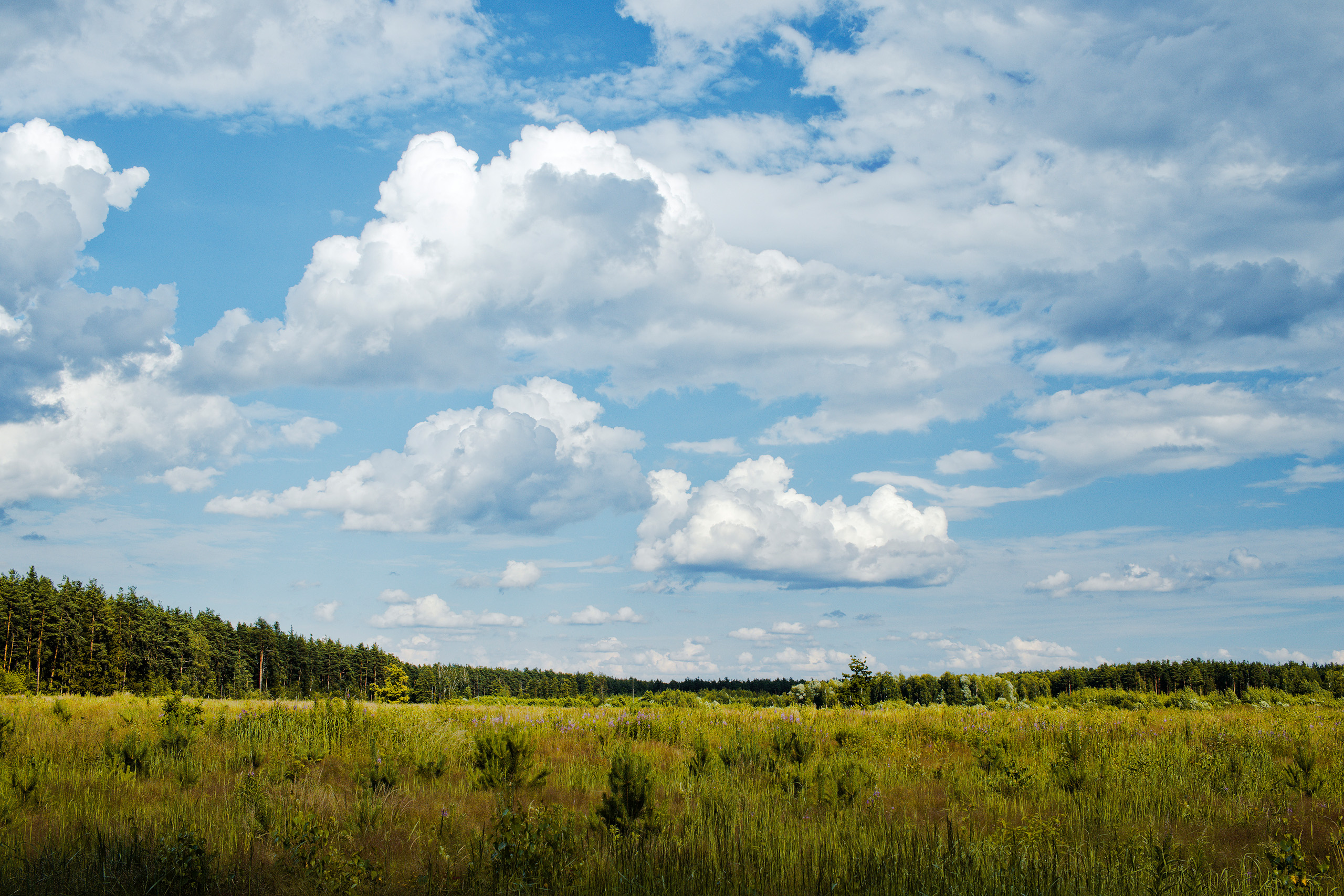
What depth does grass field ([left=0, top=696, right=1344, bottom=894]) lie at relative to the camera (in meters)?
5.29

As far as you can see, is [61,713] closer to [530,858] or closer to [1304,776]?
[530,858]

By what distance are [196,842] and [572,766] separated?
567 cm

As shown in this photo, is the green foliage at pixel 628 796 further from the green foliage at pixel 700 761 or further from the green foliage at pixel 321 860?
the green foliage at pixel 700 761

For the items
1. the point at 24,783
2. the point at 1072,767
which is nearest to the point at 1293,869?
the point at 1072,767

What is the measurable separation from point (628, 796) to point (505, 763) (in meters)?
3.12

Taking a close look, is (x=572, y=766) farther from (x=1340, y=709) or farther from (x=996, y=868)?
(x=1340, y=709)

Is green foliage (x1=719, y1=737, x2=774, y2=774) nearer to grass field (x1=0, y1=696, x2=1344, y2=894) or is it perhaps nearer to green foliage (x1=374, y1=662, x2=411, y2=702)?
grass field (x1=0, y1=696, x2=1344, y2=894)

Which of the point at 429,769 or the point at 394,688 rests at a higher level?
the point at 429,769

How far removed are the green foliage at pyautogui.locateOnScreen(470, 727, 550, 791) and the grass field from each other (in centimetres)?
3

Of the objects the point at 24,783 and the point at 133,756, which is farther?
the point at 133,756

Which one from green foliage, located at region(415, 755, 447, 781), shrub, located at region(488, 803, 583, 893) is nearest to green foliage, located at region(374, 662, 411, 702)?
green foliage, located at region(415, 755, 447, 781)

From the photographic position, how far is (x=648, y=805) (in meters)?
6.86

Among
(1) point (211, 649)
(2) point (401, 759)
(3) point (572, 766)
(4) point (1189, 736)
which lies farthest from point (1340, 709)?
(1) point (211, 649)

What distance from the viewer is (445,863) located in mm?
5461
